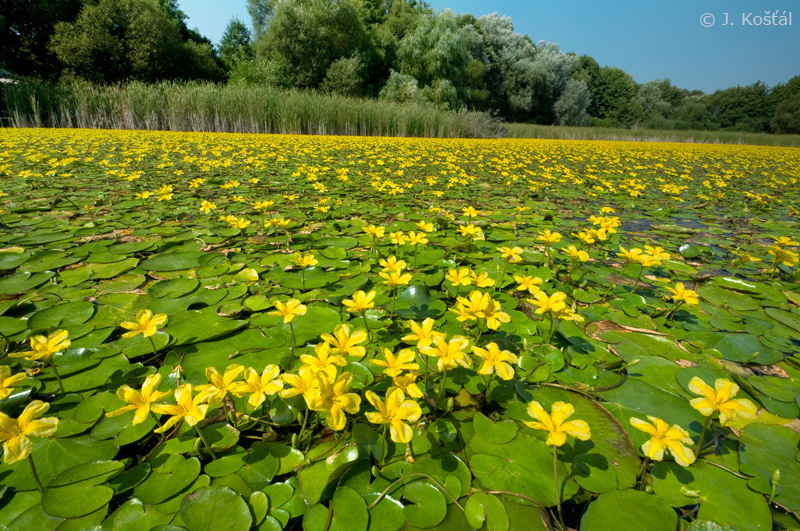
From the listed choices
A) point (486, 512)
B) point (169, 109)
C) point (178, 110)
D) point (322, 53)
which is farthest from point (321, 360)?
point (322, 53)

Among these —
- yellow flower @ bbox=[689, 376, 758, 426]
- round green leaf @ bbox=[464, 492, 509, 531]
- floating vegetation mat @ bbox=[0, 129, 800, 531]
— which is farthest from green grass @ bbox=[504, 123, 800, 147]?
round green leaf @ bbox=[464, 492, 509, 531]

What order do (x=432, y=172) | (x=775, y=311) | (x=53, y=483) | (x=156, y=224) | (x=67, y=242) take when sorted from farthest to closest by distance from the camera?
(x=432, y=172) → (x=156, y=224) → (x=67, y=242) → (x=775, y=311) → (x=53, y=483)

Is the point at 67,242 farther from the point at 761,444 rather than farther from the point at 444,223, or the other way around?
the point at 761,444

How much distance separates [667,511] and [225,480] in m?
0.90

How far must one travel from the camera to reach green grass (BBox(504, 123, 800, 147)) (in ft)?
52.2

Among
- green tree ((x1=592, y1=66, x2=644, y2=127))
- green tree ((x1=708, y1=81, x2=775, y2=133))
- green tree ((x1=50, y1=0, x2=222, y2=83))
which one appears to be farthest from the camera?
green tree ((x1=708, y1=81, x2=775, y2=133))

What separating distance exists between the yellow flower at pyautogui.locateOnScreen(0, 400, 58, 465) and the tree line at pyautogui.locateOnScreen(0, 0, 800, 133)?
1594 cm

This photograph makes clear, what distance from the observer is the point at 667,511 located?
25.6 inches

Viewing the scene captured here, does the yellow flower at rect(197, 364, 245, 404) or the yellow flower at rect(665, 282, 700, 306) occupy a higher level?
the yellow flower at rect(665, 282, 700, 306)

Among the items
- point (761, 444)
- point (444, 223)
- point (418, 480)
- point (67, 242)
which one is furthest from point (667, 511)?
point (67, 242)

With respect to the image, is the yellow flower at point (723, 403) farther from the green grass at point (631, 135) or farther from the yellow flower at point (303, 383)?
the green grass at point (631, 135)

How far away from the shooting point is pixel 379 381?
95cm

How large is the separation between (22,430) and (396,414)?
68cm

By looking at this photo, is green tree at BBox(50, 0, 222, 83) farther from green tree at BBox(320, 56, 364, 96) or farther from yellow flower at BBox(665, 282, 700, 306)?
yellow flower at BBox(665, 282, 700, 306)
